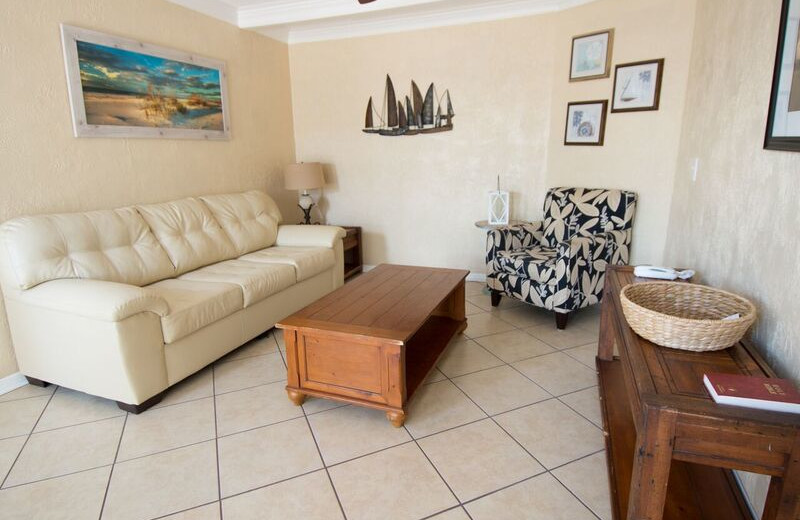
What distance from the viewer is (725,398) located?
1.03m

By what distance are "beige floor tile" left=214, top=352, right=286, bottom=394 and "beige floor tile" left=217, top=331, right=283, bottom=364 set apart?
0.05 m

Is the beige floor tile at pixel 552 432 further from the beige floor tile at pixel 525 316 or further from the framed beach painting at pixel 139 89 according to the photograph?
the framed beach painting at pixel 139 89

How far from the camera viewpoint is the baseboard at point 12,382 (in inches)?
93.0

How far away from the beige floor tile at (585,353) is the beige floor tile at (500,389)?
44 cm

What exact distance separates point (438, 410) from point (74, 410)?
1794 millimetres

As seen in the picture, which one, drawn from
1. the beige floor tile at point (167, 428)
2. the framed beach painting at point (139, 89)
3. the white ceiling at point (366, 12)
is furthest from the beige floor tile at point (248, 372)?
the white ceiling at point (366, 12)

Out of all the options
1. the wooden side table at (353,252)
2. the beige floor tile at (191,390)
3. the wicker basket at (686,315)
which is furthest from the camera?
the wooden side table at (353,252)

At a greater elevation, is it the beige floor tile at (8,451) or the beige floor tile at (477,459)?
the beige floor tile at (477,459)

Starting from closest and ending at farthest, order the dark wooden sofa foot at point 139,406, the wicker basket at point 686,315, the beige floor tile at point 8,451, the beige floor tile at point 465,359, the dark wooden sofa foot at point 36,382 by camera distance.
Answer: the wicker basket at point 686,315, the beige floor tile at point 8,451, the dark wooden sofa foot at point 139,406, the dark wooden sofa foot at point 36,382, the beige floor tile at point 465,359

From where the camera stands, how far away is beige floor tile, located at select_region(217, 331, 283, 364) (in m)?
2.77

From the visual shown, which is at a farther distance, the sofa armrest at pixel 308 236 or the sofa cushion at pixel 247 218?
the sofa armrest at pixel 308 236

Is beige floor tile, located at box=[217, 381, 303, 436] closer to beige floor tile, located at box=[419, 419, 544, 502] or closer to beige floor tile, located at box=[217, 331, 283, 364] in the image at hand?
beige floor tile, located at box=[217, 331, 283, 364]

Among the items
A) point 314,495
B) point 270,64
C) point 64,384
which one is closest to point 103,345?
point 64,384

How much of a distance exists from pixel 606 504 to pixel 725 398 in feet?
2.50
